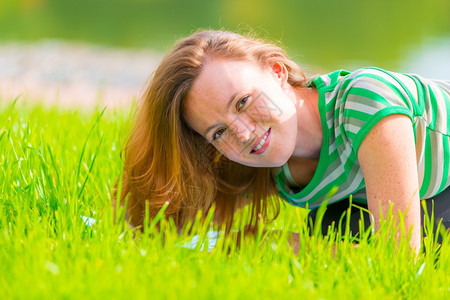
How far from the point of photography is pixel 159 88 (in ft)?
6.89

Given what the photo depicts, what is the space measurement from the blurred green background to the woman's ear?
259 inches

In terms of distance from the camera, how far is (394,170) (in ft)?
5.70

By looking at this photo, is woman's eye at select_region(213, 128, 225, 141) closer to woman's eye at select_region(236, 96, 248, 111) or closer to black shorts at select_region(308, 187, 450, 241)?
woman's eye at select_region(236, 96, 248, 111)

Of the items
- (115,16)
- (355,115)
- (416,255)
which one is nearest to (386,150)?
(355,115)

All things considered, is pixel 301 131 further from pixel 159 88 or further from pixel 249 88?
pixel 159 88

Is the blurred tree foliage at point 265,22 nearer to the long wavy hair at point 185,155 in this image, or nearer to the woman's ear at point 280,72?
the long wavy hair at point 185,155

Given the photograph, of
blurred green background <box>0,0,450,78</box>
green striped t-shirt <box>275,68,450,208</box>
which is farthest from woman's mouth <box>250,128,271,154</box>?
blurred green background <box>0,0,450,78</box>

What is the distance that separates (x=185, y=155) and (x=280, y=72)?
44 cm

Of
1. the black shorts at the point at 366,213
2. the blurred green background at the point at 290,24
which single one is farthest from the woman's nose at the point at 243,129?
the blurred green background at the point at 290,24

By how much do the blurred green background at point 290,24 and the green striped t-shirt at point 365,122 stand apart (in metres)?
6.48

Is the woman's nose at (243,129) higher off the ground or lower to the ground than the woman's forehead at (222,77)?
lower

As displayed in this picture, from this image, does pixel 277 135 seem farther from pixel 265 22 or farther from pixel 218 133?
pixel 265 22

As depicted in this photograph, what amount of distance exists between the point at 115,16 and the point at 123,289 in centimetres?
1312

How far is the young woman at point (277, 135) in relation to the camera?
1786 mm
